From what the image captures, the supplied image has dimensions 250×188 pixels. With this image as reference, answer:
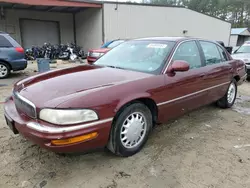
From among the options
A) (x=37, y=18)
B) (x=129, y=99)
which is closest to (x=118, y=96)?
(x=129, y=99)

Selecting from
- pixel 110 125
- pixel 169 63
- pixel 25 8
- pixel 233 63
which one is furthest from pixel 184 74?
pixel 25 8

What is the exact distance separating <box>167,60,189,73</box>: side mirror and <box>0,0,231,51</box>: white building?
11.5 m

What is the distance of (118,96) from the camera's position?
2.36 m

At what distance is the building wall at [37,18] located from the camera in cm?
1507

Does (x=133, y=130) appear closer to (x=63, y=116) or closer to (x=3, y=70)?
(x=63, y=116)

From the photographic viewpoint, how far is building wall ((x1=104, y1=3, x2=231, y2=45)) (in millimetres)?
14391

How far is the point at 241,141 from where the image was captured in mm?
3230

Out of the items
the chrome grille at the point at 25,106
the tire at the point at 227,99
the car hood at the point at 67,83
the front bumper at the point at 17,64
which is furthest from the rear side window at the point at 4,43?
the tire at the point at 227,99

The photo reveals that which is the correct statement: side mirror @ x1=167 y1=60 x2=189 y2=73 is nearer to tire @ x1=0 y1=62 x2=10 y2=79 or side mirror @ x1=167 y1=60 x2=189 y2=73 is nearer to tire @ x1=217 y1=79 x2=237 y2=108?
tire @ x1=217 y1=79 x2=237 y2=108

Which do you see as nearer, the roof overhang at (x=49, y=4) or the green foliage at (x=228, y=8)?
the roof overhang at (x=49, y=4)

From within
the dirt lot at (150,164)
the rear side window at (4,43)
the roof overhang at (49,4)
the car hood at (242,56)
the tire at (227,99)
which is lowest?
the dirt lot at (150,164)

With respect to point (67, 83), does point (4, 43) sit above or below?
above

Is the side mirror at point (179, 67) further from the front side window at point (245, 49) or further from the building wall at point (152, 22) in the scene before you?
the building wall at point (152, 22)

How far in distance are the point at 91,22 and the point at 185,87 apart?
1337cm
